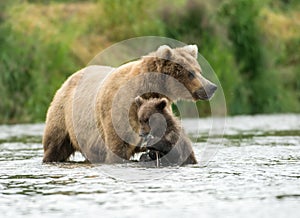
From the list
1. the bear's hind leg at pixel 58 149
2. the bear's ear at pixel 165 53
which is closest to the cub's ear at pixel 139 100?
the bear's ear at pixel 165 53

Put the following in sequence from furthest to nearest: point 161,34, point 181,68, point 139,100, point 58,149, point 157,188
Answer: point 161,34 → point 58,149 → point 181,68 → point 139,100 → point 157,188

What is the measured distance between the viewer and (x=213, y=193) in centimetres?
838

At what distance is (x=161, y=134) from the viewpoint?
34.4 feet

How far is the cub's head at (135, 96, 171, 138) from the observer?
1027 cm

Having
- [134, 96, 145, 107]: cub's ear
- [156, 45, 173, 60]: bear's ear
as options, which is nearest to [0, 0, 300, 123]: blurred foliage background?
[156, 45, 173, 60]: bear's ear

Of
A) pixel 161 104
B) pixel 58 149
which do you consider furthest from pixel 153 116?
pixel 58 149

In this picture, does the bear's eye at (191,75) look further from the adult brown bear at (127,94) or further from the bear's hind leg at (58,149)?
the bear's hind leg at (58,149)

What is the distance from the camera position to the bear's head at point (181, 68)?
10.6 meters

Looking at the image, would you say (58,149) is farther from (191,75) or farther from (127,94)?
(191,75)

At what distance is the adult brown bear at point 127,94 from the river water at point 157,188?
257 mm

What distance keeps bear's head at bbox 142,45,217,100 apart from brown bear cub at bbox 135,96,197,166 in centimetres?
34

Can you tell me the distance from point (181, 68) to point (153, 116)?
729mm

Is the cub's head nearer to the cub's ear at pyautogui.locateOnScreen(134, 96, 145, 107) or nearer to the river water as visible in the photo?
the cub's ear at pyautogui.locateOnScreen(134, 96, 145, 107)

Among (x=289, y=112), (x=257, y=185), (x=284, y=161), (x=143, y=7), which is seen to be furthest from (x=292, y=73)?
(x=257, y=185)
